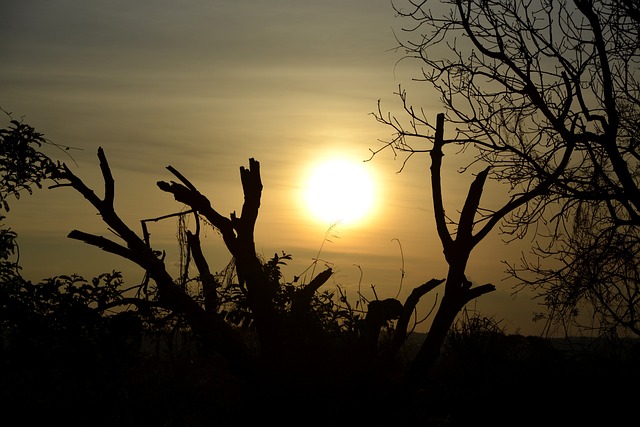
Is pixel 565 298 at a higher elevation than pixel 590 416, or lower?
higher

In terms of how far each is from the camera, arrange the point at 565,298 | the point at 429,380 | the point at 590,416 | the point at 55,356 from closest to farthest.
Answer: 1. the point at 55,356
2. the point at 590,416
3. the point at 565,298
4. the point at 429,380

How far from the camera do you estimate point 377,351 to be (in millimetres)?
8828

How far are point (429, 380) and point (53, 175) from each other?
21.9ft

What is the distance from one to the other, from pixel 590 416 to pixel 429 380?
8.87 feet

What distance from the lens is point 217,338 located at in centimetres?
852

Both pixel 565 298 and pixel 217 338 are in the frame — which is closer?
pixel 217 338

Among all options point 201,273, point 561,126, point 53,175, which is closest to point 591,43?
point 561,126

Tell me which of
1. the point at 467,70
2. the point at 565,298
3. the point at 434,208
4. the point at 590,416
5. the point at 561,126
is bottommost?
the point at 590,416

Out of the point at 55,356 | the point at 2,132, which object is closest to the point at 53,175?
the point at 2,132

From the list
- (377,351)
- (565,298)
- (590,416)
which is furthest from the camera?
(565,298)

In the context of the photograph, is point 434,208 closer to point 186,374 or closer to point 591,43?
point 591,43

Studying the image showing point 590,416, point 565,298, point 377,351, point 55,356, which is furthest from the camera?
point 565,298

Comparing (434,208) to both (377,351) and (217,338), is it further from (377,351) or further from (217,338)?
(217,338)

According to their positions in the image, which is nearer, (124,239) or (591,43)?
(124,239)
